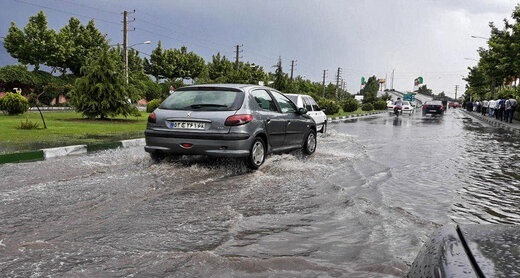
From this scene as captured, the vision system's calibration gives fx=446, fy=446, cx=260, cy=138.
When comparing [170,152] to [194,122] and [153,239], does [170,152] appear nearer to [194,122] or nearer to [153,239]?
[194,122]

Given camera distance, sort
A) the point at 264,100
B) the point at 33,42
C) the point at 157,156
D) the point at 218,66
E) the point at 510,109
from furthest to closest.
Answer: the point at 218,66, the point at 33,42, the point at 510,109, the point at 264,100, the point at 157,156

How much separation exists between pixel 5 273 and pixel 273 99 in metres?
6.15

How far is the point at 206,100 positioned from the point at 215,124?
57 centimetres

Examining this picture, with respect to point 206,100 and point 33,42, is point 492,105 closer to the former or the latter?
point 206,100

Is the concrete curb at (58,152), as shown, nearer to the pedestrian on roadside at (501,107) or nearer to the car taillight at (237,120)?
the car taillight at (237,120)

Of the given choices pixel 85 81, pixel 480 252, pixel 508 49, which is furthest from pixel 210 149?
pixel 508 49

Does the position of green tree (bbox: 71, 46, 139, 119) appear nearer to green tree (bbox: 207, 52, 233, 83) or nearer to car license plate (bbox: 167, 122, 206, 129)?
car license plate (bbox: 167, 122, 206, 129)

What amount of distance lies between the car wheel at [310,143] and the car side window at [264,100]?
1.79m

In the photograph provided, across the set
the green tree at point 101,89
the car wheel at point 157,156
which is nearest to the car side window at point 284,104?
the car wheel at point 157,156

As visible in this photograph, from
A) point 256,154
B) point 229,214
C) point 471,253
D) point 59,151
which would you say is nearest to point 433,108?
point 256,154

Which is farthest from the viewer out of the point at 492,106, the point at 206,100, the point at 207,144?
the point at 492,106

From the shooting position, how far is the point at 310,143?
1019 centimetres

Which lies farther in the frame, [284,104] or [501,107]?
[501,107]

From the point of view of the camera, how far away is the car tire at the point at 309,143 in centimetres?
996
